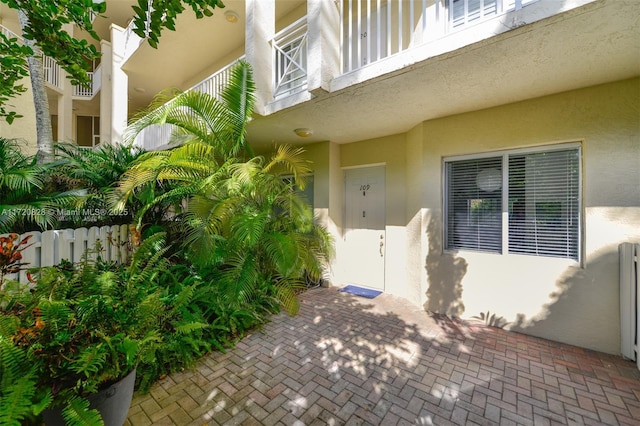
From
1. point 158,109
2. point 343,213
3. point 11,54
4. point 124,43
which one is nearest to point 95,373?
point 11,54

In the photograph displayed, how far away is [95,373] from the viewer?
68.7 inches

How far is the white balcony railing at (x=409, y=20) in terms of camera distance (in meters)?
3.11

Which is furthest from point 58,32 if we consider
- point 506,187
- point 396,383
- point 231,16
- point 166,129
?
point 506,187

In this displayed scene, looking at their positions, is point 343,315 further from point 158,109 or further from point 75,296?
point 158,109

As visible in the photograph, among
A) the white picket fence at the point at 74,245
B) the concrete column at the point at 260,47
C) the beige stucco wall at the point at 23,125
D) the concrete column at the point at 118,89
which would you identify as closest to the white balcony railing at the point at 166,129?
the concrete column at the point at 118,89

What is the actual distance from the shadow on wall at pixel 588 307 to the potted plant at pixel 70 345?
15.7ft

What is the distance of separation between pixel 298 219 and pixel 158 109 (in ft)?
9.58

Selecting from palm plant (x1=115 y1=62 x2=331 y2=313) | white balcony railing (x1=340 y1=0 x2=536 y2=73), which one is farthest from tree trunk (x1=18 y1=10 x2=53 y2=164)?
white balcony railing (x1=340 y1=0 x2=536 y2=73)

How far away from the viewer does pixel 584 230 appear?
10.8ft

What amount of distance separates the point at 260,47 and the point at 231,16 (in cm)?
256

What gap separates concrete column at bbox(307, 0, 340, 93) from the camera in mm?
3535

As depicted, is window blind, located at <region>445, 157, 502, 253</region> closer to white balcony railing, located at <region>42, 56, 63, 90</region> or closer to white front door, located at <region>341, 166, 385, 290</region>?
white front door, located at <region>341, 166, 385, 290</region>

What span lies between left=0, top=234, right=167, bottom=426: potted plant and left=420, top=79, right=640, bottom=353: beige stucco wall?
4276 mm

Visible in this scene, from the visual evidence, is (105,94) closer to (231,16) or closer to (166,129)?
(166,129)
